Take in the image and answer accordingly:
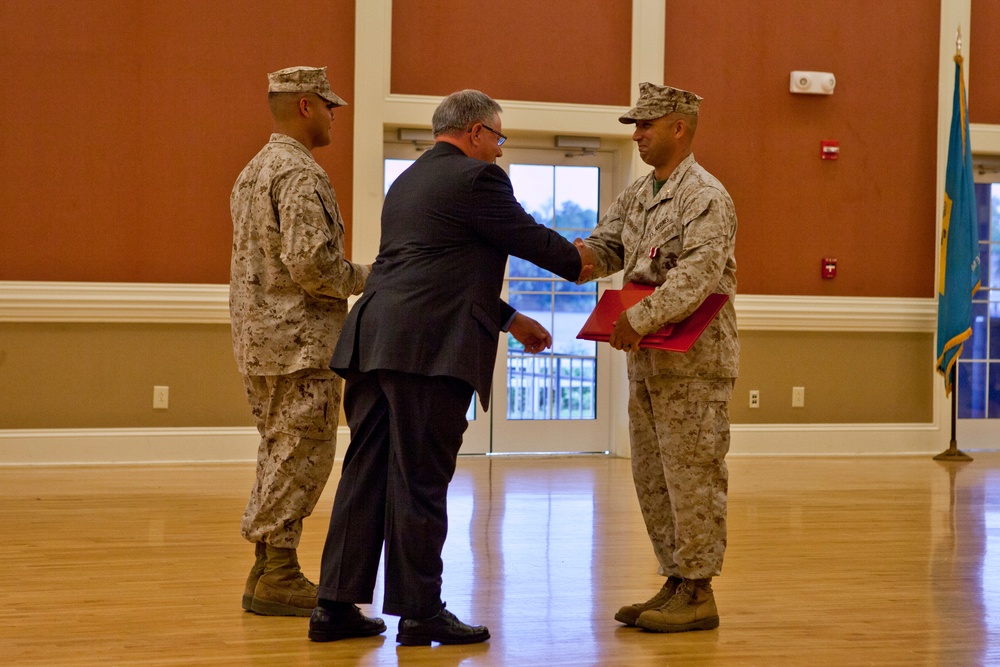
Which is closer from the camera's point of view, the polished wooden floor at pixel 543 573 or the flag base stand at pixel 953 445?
the polished wooden floor at pixel 543 573

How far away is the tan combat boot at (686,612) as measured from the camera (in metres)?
2.87

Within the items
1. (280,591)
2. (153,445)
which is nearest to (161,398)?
(153,445)

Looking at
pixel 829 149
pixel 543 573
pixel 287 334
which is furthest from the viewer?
pixel 829 149

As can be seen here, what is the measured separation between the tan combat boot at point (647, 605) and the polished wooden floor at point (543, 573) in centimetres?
7

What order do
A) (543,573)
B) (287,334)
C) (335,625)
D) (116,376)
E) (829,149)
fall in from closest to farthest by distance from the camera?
(335,625) < (287,334) < (543,573) < (116,376) < (829,149)

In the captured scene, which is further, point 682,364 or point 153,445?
point 153,445

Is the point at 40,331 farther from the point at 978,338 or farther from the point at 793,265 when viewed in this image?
the point at 978,338

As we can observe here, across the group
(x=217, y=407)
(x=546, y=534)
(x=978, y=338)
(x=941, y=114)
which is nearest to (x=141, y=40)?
(x=217, y=407)

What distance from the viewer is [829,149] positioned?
22.0 feet

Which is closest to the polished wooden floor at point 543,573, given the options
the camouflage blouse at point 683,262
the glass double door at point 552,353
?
the camouflage blouse at point 683,262

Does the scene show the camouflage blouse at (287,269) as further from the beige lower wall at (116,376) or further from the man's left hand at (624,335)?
the beige lower wall at (116,376)

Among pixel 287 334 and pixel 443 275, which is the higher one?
pixel 443 275

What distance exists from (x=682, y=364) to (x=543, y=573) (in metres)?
1.01

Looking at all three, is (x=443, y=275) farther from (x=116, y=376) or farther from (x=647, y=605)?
(x=116, y=376)
